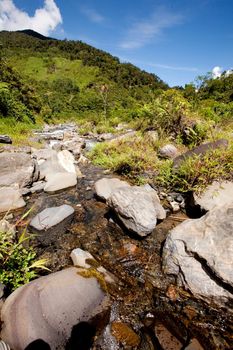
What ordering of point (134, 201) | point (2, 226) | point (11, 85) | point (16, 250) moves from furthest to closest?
point (11, 85) → point (134, 201) → point (2, 226) → point (16, 250)

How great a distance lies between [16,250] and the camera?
9.21ft

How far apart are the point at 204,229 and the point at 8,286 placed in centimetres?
273

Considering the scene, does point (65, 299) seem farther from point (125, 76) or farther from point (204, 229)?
point (125, 76)

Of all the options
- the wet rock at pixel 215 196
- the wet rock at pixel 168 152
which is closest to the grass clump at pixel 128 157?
the wet rock at pixel 168 152

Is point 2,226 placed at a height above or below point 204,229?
below

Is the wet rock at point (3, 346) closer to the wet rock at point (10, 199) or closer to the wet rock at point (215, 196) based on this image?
the wet rock at point (10, 199)

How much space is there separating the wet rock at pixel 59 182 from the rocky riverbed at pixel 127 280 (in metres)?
0.69

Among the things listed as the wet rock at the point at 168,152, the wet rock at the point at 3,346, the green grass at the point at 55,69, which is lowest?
the wet rock at the point at 3,346

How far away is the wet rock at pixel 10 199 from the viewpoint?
4.60 metres

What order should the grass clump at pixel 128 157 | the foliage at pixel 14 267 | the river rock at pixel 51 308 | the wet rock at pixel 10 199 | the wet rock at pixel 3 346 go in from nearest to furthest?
1. the wet rock at pixel 3 346
2. the river rock at pixel 51 308
3. the foliage at pixel 14 267
4. the wet rock at pixel 10 199
5. the grass clump at pixel 128 157

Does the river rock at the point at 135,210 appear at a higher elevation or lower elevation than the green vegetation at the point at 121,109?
lower

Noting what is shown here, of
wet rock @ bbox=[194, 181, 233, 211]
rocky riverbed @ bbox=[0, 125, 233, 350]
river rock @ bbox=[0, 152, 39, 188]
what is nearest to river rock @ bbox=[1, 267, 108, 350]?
rocky riverbed @ bbox=[0, 125, 233, 350]

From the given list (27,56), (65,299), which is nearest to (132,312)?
(65,299)

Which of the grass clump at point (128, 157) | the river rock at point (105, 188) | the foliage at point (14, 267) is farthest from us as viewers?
the grass clump at point (128, 157)
